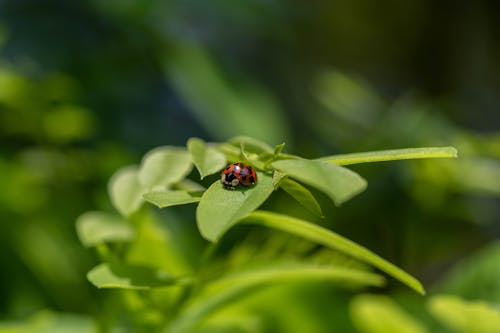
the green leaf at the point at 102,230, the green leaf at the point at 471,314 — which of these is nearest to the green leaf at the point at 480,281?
the green leaf at the point at 471,314

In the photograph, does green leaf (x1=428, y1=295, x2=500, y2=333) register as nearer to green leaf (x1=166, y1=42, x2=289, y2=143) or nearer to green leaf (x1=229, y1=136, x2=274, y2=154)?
green leaf (x1=229, y1=136, x2=274, y2=154)

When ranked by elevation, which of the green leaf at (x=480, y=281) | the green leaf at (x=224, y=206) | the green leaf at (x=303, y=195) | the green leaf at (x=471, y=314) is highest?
the green leaf at (x=480, y=281)

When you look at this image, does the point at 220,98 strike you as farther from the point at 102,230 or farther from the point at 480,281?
the point at 102,230

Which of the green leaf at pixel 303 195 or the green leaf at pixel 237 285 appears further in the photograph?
the green leaf at pixel 237 285

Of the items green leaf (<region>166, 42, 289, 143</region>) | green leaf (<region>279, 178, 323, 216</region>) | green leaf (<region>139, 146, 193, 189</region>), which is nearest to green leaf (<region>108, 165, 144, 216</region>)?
green leaf (<region>139, 146, 193, 189</region>)

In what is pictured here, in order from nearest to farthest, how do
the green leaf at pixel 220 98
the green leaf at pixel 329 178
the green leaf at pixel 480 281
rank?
the green leaf at pixel 329 178 < the green leaf at pixel 480 281 < the green leaf at pixel 220 98

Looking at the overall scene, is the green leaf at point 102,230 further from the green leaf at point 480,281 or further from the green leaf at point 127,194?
the green leaf at point 480,281

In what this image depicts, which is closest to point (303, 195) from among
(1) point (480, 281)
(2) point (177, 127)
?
(1) point (480, 281)
